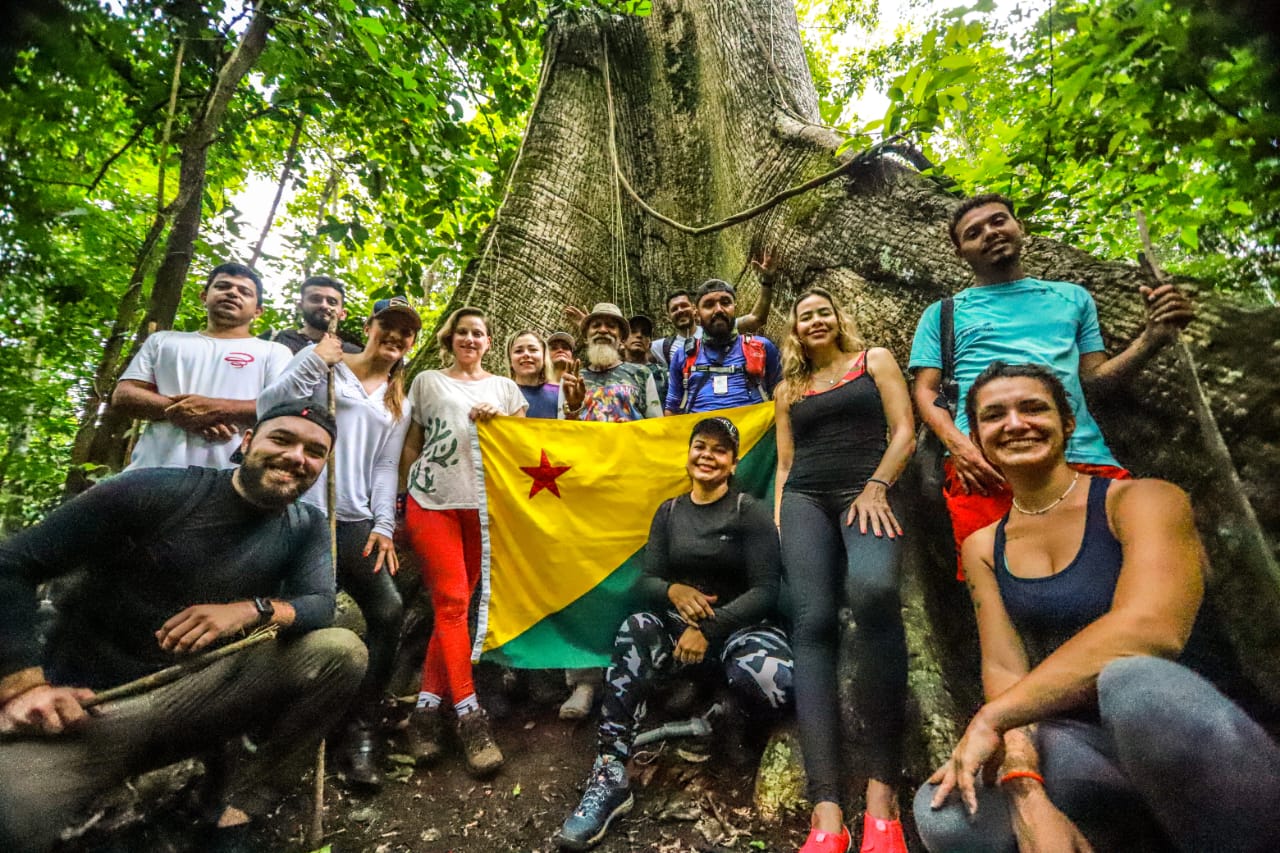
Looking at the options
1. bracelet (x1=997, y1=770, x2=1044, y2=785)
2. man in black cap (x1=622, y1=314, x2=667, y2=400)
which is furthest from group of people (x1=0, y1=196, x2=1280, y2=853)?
man in black cap (x1=622, y1=314, x2=667, y2=400)

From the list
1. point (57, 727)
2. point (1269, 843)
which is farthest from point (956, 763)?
point (57, 727)

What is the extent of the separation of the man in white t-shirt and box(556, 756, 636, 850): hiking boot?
243 centimetres

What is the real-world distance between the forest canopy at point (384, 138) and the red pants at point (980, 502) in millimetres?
794

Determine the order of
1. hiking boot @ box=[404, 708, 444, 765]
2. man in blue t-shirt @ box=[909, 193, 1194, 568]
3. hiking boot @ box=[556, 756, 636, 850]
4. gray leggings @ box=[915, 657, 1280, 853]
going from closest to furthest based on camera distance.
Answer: gray leggings @ box=[915, 657, 1280, 853]
man in blue t-shirt @ box=[909, 193, 1194, 568]
hiking boot @ box=[556, 756, 636, 850]
hiking boot @ box=[404, 708, 444, 765]

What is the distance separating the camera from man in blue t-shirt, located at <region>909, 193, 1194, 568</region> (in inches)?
86.3

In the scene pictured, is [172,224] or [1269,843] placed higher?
[172,224]

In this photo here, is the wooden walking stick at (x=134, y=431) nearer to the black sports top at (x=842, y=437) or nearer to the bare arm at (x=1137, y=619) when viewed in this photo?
the black sports top at (x=842, y=437)

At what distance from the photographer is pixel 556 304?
520 cm

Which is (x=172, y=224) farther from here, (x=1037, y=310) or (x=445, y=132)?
(x=1037, y=310)

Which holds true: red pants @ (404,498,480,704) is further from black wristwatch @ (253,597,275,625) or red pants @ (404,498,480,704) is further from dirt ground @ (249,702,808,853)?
black wristwatch @ (253,597,275,625)

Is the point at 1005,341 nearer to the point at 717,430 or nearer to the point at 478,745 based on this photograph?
the point at 717,430

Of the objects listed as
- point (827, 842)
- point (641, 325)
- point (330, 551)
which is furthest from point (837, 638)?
point (641, 325)

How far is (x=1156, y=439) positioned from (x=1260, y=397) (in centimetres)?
41

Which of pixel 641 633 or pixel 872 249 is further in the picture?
pixel 872 249
